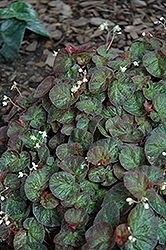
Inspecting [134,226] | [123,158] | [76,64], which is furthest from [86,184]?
[76,64]

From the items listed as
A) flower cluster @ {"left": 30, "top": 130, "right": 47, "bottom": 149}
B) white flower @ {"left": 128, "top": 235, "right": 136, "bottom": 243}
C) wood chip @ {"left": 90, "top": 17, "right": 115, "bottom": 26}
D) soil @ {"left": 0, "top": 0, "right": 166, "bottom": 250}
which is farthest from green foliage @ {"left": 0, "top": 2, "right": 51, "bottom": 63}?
white flower @ {"left": 128, "top": 235, "right": 136, "bottom": 243}

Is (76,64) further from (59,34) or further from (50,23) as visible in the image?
(50,23)

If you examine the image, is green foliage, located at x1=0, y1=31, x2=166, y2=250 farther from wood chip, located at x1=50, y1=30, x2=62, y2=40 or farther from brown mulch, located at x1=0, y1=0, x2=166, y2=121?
wood chip, located at x1=50, y1=30, x2=62, y2=40

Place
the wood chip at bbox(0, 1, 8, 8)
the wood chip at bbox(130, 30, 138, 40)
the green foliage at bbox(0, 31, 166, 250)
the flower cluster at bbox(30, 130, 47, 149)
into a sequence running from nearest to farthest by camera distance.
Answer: the green foliage at bbox(0, 31, 166, 250) → the flower cluster at bbox(30, 130, 47, 149) → the wood chip at bbox(130, 30, 138, 40) → the wood chip at bbox(0, 1, 8, 8)

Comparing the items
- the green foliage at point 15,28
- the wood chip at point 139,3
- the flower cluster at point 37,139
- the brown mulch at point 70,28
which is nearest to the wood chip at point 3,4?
the brown mulch at point 70,28

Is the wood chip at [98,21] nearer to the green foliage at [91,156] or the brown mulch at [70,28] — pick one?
the brown mulch at [70,28]

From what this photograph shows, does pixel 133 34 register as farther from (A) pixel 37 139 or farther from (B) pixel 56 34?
(A) pixel 37 139
